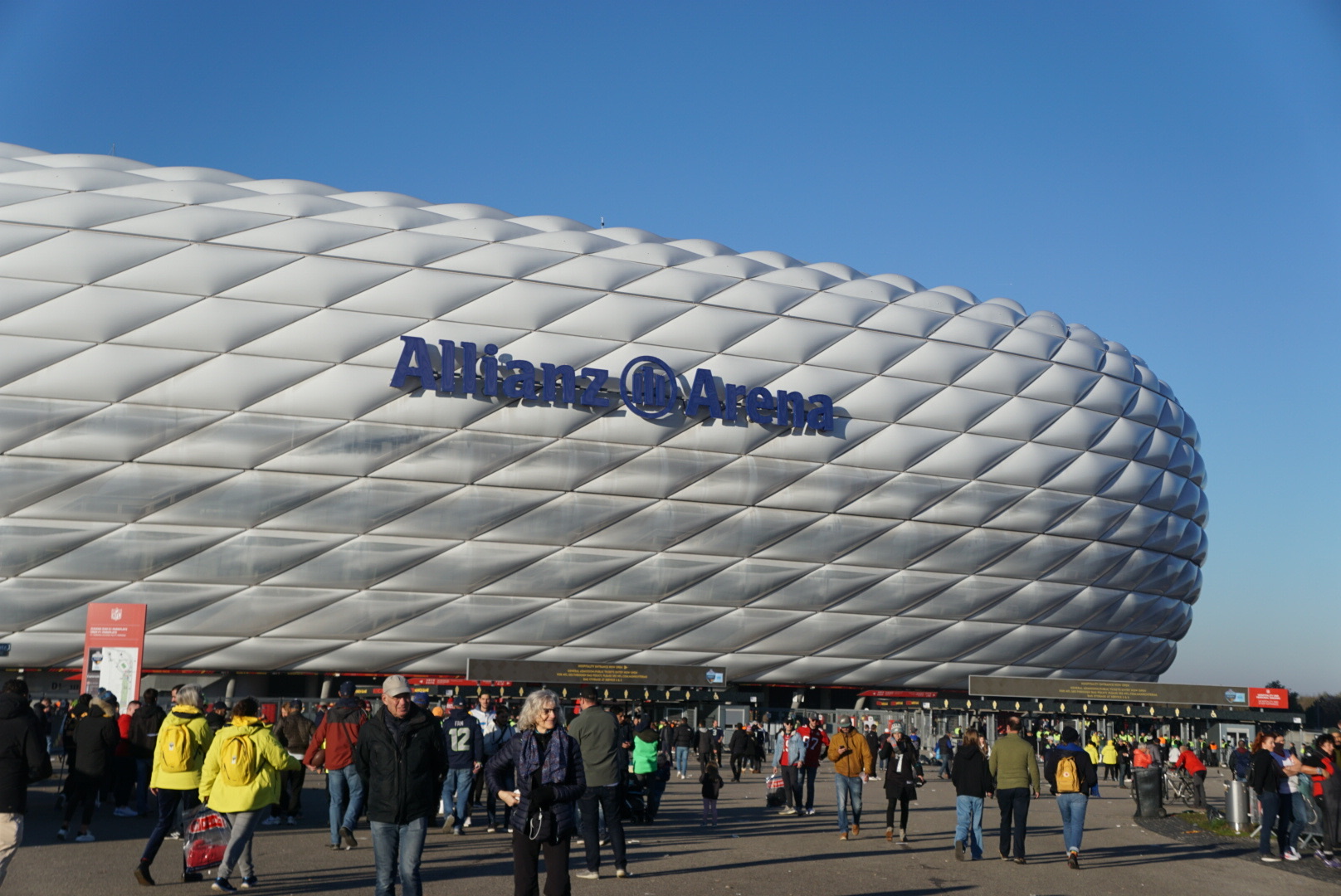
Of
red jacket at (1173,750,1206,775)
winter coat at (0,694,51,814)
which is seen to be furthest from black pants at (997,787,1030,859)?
red jacket at (1173,750,1206,775)

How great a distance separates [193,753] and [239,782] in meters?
1.36

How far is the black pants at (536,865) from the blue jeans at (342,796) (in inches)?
179

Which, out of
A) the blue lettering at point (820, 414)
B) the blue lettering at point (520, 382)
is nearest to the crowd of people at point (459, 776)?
the blue lettering at point (520, 382)

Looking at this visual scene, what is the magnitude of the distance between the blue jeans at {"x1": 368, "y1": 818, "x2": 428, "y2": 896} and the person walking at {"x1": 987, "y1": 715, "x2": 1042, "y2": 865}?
673 centimetres

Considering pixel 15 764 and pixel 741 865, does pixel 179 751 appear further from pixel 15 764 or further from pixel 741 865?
pixel 741 865

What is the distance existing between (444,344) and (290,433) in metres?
4.19

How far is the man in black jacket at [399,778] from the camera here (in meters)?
7.16

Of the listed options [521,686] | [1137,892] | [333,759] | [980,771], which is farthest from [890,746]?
[521,686]

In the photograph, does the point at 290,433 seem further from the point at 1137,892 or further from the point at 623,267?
the point at 1137,892

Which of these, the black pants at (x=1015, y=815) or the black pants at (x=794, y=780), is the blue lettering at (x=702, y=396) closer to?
the black pants at (x=794, y=780)

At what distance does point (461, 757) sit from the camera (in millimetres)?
13039

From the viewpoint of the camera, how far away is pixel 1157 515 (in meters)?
39.6

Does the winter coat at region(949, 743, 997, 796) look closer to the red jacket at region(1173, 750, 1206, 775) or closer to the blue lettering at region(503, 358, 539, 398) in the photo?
the red jacket at region(1173, 750, 1206, 775)

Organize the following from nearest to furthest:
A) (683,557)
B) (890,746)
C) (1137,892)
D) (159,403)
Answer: (1137,892)
(890,746)
(159,403)
(683,557)
